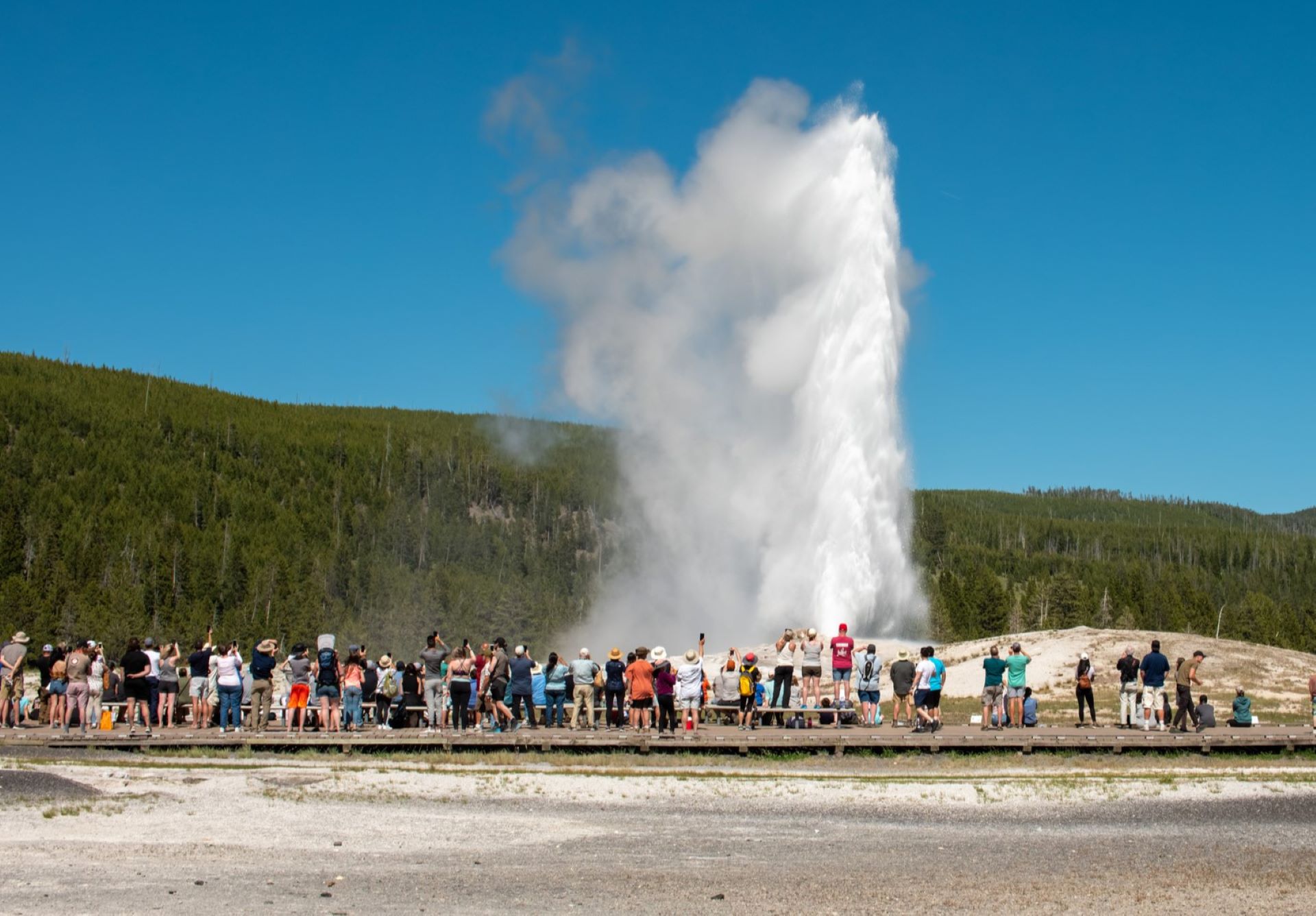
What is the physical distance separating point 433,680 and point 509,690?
1.11 m

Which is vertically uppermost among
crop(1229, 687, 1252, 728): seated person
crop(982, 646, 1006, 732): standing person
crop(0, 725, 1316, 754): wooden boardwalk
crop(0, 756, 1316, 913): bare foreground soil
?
crop(982, 646, 1006, 732): standing person

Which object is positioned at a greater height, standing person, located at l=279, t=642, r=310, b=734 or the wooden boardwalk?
standing person, located at l=279, t=642, r=310, b=734

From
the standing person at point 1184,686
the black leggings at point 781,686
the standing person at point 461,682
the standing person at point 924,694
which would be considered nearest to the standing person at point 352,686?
the standing person at point 461,682

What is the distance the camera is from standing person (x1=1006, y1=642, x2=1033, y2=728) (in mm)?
20812

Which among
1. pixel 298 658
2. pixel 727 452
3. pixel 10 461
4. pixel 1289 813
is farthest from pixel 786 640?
pixel 10 461

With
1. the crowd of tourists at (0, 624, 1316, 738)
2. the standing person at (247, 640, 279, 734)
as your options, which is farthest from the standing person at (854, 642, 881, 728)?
the standing person at (247, 640, 279, 734)

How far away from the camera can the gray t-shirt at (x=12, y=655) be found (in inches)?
832

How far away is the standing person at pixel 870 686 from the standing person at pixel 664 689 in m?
2.98

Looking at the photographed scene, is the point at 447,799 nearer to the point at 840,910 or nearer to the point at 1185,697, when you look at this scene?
the point at 840,910

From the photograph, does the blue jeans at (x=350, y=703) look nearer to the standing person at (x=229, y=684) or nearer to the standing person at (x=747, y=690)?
the standing person at (x=229, y=684)

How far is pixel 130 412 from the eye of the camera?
144 m

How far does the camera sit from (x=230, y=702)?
68.4ft

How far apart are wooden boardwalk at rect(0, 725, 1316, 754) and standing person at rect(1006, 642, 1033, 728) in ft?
3.43

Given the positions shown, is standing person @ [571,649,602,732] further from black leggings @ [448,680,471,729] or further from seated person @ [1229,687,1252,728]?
seated person @ [1229,687,1252,728]
